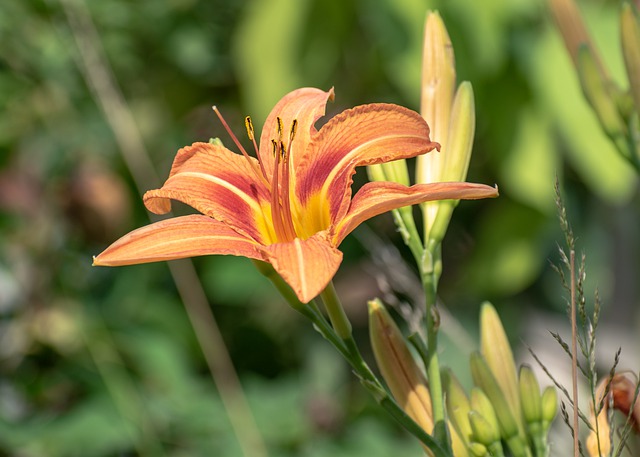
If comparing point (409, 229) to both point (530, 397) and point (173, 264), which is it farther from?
point (173, 264)

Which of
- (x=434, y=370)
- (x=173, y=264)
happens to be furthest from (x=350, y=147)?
(x=173, y=264)

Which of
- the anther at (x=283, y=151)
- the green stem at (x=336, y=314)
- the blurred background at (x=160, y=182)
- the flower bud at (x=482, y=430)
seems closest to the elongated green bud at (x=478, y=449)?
the flower bud at (x=482, y=430)

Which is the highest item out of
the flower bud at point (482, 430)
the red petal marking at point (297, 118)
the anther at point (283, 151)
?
the red petal marking at point (297, 118)

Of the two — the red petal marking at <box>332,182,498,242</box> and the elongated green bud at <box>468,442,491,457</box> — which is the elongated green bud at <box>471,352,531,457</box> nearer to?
the elongated green bud at <box>468,442,491,457</box>

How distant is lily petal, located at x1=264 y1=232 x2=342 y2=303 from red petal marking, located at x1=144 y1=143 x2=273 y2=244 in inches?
3.3

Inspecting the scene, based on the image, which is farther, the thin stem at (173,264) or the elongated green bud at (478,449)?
the thin stem at (173,264)

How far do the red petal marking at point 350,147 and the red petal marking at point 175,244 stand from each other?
0.22 ft

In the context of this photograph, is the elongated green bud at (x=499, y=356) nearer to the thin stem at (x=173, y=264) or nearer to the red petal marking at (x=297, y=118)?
the red petal marking at (x=297, y=118)

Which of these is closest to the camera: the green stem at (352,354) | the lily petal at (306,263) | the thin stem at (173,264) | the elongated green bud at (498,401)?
the lily petal at (306,263)

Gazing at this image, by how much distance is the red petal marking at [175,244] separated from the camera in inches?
20.2

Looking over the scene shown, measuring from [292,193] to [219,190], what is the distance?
5 centimetres

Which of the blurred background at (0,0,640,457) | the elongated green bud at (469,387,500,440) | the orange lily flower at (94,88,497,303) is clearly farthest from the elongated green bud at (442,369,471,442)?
the blurred background at (0,0,640,457)

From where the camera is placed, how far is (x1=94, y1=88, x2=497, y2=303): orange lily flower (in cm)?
50

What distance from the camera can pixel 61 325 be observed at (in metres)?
1.48
